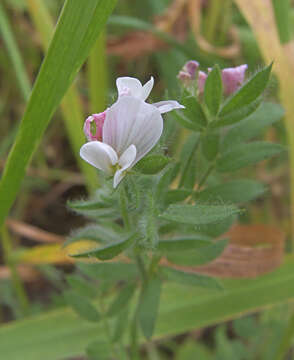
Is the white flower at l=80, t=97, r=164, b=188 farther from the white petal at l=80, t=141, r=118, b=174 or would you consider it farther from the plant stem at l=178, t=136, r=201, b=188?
the plant stem at l=178, t=136, r=201, b=188

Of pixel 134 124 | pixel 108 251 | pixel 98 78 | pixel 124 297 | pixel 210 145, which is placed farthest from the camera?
pixel 98 78

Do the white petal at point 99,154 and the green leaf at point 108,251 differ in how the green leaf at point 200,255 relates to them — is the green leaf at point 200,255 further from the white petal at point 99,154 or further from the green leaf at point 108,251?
the white petal at point 99,154

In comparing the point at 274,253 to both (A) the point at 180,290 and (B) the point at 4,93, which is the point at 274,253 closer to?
(A) the point at 180,290

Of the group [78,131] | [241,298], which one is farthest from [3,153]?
[241,298]

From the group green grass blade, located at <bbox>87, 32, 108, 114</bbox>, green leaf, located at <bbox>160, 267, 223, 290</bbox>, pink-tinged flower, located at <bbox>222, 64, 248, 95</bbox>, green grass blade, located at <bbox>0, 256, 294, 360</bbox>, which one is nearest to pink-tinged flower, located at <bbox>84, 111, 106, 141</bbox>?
pink-tinged flower, located at <bbox>222, 64, 248, 95</bbox>

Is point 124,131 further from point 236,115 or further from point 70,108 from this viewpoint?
point 70,108

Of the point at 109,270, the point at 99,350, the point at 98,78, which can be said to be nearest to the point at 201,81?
the point at 109,270

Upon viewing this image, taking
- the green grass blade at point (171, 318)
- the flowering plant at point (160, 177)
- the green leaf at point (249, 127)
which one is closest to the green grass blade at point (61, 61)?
the flowering plant at point (160, 177)
